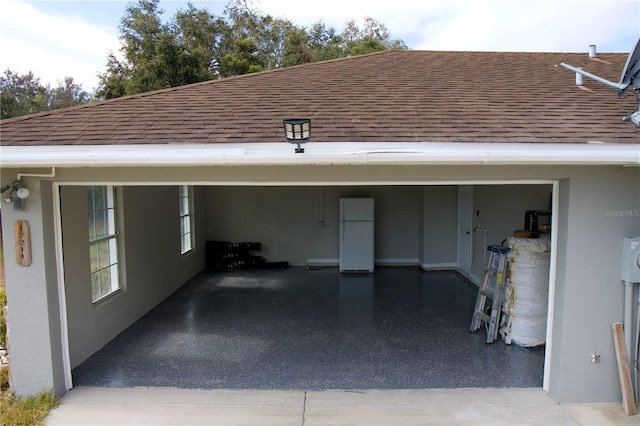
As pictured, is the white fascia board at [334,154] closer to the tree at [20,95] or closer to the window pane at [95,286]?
the window pane at [95,286]

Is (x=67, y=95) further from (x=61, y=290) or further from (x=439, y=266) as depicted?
(x=61, y=290)

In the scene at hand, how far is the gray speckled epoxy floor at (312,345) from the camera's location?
4.31 metres

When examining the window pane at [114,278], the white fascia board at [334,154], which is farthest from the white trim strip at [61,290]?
the window pane at [114,278]

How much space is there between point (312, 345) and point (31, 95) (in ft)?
88.8

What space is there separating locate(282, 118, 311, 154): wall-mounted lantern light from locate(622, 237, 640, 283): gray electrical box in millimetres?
2969

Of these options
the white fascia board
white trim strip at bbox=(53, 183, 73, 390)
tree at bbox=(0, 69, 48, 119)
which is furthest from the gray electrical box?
tree at bbox=(0, 69, 48, 119)

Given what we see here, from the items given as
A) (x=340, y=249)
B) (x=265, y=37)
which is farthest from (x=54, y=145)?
(x=265, y=37)

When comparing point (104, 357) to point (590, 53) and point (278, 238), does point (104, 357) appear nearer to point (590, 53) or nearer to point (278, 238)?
point (278, 238)

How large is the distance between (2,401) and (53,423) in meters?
0.71

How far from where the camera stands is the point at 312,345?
522 centimetres

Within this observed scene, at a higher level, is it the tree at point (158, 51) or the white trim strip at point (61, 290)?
the tree at point (158, 51)

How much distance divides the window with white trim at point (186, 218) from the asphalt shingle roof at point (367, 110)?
3.82 meters

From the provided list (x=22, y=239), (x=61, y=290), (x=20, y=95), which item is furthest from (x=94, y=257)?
(x=20, y=95)

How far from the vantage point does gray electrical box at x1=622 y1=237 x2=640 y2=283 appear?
3.66m
